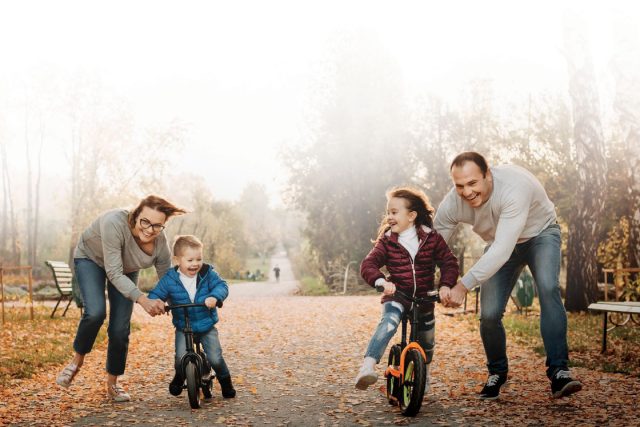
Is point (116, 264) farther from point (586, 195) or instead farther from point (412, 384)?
point (586, 195)

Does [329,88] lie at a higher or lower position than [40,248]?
higher

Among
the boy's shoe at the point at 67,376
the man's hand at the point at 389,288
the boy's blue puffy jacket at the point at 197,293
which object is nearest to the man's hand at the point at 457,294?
the man's hand at the point at 389,288

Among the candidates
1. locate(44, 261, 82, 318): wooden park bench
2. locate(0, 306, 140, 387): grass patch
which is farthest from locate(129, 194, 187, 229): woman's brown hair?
locate(44, 261, 82, 318): wooden park bench

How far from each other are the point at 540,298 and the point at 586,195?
798cm

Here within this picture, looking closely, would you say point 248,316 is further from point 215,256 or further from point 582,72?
point 215,256

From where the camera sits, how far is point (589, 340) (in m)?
9.03

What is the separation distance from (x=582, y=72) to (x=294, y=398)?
9511mm

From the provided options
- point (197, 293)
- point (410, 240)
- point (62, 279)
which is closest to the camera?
point (410, 240)

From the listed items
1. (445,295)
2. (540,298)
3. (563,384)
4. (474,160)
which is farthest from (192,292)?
(563,384)

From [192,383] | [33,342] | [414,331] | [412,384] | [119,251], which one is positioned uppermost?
[119,251]

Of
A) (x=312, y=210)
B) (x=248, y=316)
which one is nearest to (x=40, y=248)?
(x=312, y=210)

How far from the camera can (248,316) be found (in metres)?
14.6

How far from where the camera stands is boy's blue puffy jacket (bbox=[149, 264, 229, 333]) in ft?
18.2

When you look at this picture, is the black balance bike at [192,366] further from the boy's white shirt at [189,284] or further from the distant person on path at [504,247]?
the distant person on path at [504,247]
